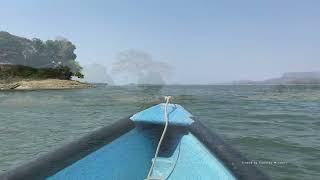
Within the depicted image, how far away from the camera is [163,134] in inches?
178

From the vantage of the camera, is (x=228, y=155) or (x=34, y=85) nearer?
(x=228, y=155)

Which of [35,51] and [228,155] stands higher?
Answer: [35,51]

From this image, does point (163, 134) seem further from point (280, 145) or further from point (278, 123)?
point (278, 123)

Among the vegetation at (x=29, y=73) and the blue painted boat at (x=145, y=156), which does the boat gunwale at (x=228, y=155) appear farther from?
the vegetation at (x=29, y=73)

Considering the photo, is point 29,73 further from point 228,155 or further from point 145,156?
point 228,155

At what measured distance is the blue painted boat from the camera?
408cm

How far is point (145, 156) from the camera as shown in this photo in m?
5.03

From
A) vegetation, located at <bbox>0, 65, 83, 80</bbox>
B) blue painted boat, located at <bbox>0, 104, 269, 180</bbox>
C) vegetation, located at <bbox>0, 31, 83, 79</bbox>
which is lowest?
blue painted boat, located at <bbox>0, 104, 269, 180</bbox>

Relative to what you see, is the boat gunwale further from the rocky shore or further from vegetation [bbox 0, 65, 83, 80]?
vegetation [bbox 0, 65, 83, 80]

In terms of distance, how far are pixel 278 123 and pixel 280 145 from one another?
4785 mm

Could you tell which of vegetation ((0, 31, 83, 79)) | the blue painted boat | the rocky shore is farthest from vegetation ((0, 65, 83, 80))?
vegetation ((0, 31, 83, 79))

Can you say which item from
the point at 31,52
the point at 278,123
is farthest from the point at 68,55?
the point at 278,123

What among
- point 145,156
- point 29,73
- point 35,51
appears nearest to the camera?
point 145,156

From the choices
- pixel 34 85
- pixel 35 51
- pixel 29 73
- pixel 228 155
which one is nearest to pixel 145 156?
pixel 228 155
